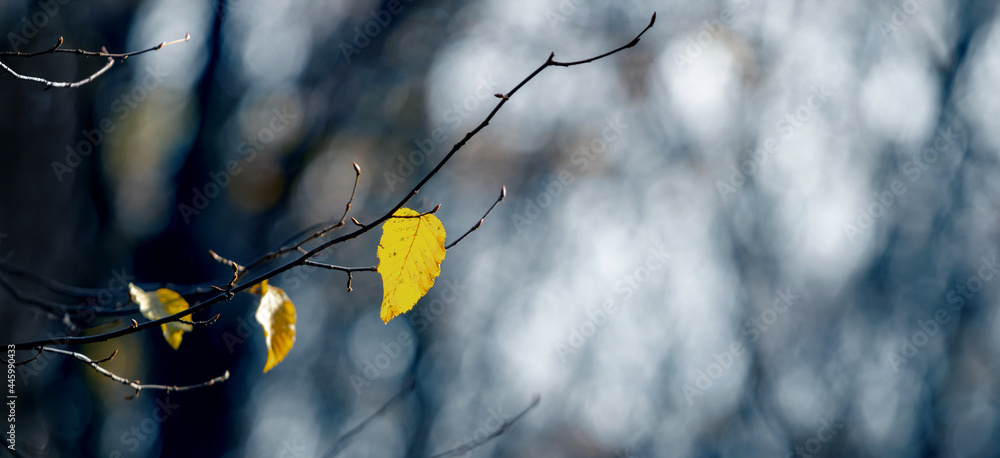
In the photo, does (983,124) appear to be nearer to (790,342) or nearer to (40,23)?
(790,342)

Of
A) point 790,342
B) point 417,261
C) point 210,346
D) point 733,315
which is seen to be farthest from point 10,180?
point 790,342
